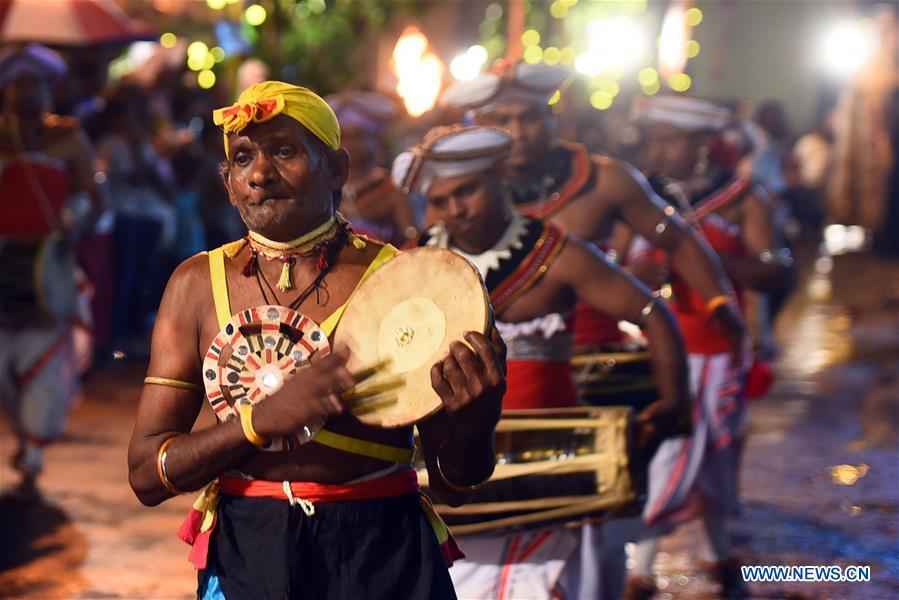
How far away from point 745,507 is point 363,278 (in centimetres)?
612

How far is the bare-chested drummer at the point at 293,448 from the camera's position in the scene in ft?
11.3

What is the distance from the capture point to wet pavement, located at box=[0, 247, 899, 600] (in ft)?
24.4

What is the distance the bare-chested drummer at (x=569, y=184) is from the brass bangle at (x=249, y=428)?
339cm

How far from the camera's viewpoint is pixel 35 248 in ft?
30.3

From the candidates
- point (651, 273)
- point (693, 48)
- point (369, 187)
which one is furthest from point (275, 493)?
point (693, 48)

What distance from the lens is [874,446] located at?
11.2 meters

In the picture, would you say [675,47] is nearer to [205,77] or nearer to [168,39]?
[205,77]

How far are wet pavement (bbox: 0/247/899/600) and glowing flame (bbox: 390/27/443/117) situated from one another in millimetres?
5621

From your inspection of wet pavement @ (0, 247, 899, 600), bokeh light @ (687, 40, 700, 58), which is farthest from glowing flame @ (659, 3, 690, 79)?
bokeh light @ (687, 40, 700, 58)

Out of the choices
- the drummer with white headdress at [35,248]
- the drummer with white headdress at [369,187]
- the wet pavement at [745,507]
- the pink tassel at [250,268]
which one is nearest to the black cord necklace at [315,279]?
the pink tassel at [250,268]

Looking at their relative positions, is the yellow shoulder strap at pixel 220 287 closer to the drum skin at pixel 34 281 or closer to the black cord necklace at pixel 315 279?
the black cord necklace at pixel 315 279

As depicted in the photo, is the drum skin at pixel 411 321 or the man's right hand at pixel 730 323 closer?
the drum skin at pixel 411 321

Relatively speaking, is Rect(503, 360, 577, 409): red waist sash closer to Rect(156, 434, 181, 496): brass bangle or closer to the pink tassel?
the pink tassel

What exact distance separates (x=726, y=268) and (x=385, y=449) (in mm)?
4917
